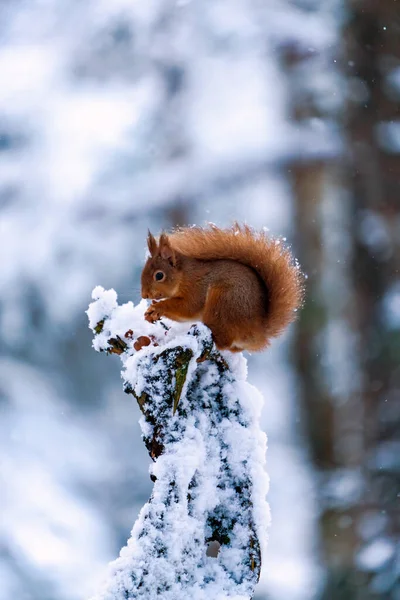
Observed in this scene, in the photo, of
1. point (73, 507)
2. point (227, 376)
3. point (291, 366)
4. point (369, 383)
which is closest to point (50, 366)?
point (73, 507)

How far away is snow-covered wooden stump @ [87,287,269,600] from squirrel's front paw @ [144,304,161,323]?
0.23 ft

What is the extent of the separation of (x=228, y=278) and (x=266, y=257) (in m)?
0.09

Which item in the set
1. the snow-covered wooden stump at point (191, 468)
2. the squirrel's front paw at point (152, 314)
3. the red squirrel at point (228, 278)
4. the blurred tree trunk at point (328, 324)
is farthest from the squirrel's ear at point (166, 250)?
the blurred tree trunk at point (328, 324)

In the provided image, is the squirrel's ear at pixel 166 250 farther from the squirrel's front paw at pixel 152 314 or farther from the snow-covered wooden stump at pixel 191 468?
the snow-covered wooden stump at pixel 191 468

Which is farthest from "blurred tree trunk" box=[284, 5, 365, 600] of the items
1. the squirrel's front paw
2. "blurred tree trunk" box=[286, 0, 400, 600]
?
the squirrel's front paw

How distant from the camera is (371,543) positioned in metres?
3.66

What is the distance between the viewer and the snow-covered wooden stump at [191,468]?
3.70 ft

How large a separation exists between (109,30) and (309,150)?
1144mm

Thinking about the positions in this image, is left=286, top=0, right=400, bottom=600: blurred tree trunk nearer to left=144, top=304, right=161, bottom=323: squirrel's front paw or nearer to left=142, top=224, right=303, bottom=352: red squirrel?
left=142, top=224, right=303, bottom=352: red squirrel

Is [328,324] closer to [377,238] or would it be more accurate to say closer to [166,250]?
[377,238]

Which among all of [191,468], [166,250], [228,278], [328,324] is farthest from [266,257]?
[328,324]

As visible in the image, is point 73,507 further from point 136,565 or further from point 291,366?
point 136,565

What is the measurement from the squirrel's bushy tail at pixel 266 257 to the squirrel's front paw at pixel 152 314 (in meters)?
0.16

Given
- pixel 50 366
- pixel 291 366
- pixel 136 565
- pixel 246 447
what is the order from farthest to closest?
pixel 50 366
pixel 291 366
pixel 246 447
pixel 136 565
